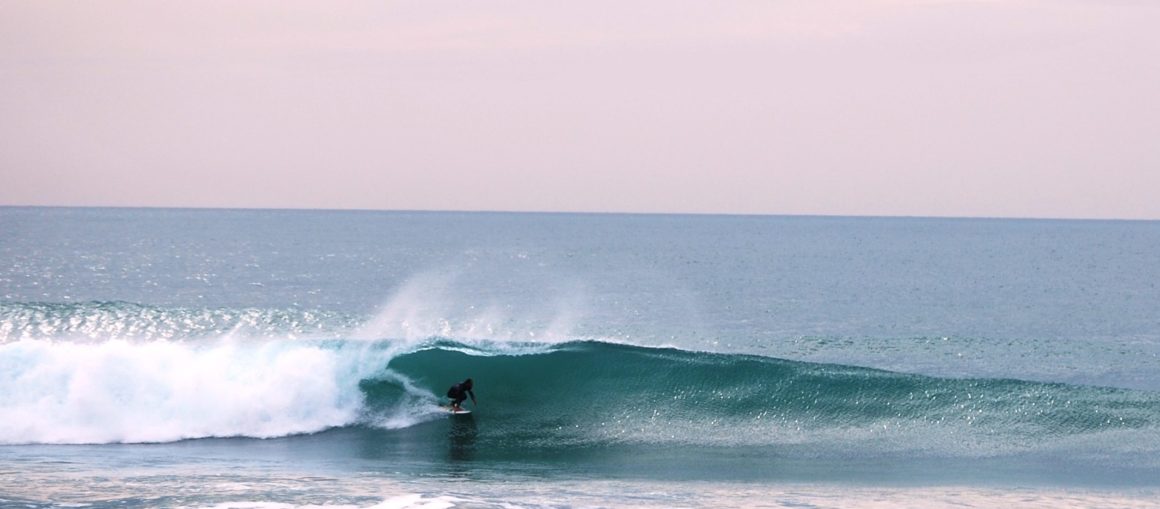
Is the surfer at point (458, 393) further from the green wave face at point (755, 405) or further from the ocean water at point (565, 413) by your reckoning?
the green wave face at point (755, 405)

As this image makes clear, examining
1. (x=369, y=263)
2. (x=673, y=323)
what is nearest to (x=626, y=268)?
(x=369, y=263)

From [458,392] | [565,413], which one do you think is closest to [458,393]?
[458,392]

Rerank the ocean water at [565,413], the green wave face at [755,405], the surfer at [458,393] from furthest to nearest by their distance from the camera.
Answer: the surfer at [458,393] → the green wave face at [755,405] → the ocean water at [565,413]

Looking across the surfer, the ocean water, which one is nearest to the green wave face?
the ocean water

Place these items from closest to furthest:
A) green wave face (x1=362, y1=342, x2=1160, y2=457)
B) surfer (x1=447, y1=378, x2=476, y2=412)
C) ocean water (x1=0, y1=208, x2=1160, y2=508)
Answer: ocean water (x1=0, y1=208, x2=1160, y2=508), green wave face (x1=362, y1=342, x2=1160, y2=457), surfer (x1=447, y1=378, x2=476, y2=412)

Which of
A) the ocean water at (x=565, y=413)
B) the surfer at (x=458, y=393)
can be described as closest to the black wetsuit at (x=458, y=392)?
the surfer at (x=458, y=393)

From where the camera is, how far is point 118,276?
176 ft

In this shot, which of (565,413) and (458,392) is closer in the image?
(458,392)

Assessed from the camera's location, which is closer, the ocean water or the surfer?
the ocean water

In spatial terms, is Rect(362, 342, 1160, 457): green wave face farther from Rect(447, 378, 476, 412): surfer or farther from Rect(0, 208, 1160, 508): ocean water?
Rect(447, 378, 476, 412): surfer

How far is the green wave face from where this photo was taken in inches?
732

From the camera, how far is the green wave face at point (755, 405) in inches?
732

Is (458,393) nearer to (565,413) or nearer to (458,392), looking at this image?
(458,392)

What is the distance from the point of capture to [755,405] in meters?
20.4
